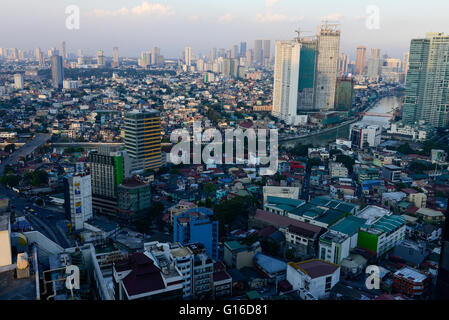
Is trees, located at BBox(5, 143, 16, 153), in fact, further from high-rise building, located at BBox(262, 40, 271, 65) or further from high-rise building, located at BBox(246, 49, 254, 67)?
high-rise building, located at BBox(262, 40, 271, 65)

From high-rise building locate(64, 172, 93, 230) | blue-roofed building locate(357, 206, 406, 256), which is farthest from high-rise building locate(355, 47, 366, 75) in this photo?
high-rise building locate(64, 172, 93, 230)

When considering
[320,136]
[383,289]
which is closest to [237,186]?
[383,289]

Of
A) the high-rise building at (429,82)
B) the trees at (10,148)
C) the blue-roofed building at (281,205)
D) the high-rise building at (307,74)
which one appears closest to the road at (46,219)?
the blue-roofed building at (281,205)

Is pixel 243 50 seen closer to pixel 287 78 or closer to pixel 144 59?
pixel 144 59

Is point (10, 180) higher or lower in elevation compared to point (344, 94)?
lower

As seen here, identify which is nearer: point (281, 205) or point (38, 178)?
point (281, 205)

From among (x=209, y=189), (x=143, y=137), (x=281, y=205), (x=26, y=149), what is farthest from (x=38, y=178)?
(x=281, y=205)

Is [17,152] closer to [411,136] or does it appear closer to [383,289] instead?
[383,289]
